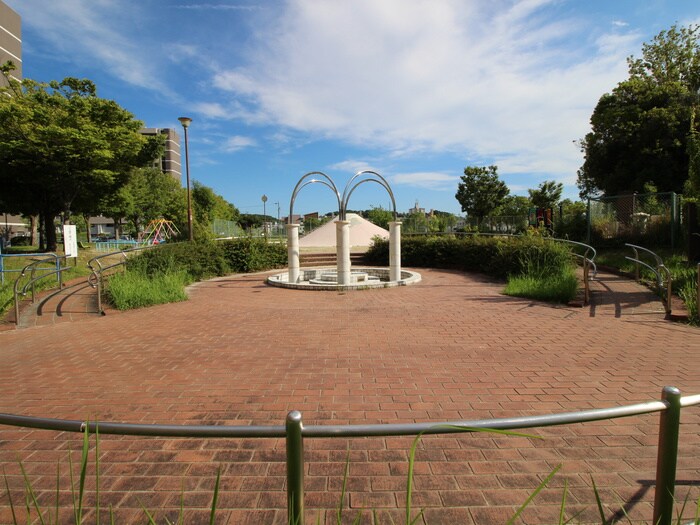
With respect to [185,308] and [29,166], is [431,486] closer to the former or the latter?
[185,308]

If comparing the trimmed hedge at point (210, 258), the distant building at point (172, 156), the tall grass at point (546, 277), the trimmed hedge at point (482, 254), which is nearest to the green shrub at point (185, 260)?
the trimmed hedge at point (210, 258)

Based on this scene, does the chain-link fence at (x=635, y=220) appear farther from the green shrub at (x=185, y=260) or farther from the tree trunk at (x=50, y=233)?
the tree trunk at (x=50, y=233)

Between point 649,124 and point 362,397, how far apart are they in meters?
27.4

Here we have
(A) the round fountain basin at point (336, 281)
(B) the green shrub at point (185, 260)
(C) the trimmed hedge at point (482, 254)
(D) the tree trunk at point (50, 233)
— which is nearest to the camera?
(C) the trimmed hedge at point (482, 254)

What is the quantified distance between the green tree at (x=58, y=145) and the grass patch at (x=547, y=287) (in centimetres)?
2201

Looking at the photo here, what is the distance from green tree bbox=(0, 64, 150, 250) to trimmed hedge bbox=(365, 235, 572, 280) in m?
16.2

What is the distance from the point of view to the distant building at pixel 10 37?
45.6 metres

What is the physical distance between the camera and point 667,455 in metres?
1.71

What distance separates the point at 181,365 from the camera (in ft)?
16.8

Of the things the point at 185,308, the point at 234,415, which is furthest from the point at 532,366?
the point at 185,308

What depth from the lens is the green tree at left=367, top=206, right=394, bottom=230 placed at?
1377 inches

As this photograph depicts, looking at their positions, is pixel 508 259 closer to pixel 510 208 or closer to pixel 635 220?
pixel 635 220

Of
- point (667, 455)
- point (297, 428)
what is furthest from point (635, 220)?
point (297, 428)

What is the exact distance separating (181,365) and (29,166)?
23.7m
